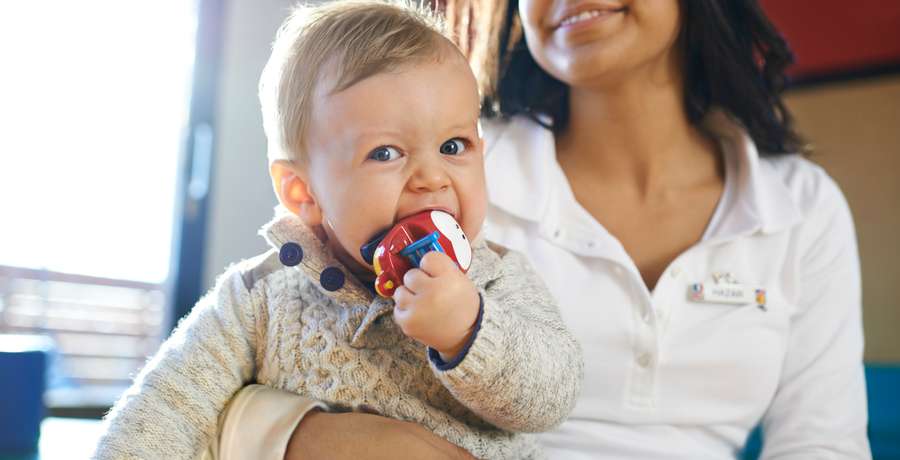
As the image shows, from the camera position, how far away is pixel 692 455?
4.25 feet

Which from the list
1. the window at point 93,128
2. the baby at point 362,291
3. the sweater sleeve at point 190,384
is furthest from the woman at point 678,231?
the window at point 93,128

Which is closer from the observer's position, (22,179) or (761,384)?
(761,384)

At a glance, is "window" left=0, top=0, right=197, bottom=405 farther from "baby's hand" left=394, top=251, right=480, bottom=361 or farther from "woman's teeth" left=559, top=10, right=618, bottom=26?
"baby's hand" left=394, top=251, right=480, bottom=361

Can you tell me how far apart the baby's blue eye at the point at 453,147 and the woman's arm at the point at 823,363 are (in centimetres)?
75

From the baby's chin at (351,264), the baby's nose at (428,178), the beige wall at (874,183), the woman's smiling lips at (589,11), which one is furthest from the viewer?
the beige wall at (874,183)

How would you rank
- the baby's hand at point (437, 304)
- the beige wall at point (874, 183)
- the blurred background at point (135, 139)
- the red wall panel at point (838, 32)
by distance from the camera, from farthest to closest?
the blurred background at point (135, 139)
the red wall panel at point (838, 32)
the beige wall at point (874, 183)
the baby's hand at point (437, 304)

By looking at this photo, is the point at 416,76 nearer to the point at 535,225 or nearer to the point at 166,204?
the point at 535,225

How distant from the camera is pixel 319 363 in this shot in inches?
38.9

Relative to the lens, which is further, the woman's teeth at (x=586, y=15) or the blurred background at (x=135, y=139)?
the blurred background at (x=135, y=139)

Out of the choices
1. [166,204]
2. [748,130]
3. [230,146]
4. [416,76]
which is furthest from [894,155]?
[166,204]

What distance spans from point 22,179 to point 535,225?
345 centimetres

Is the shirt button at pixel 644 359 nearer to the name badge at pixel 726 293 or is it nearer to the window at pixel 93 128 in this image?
the name badge at pixel 726 293

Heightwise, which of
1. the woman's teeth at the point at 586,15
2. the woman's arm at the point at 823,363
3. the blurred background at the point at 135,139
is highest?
the woman's teeth at the point at 586,15

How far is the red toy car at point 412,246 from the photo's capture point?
849mm
